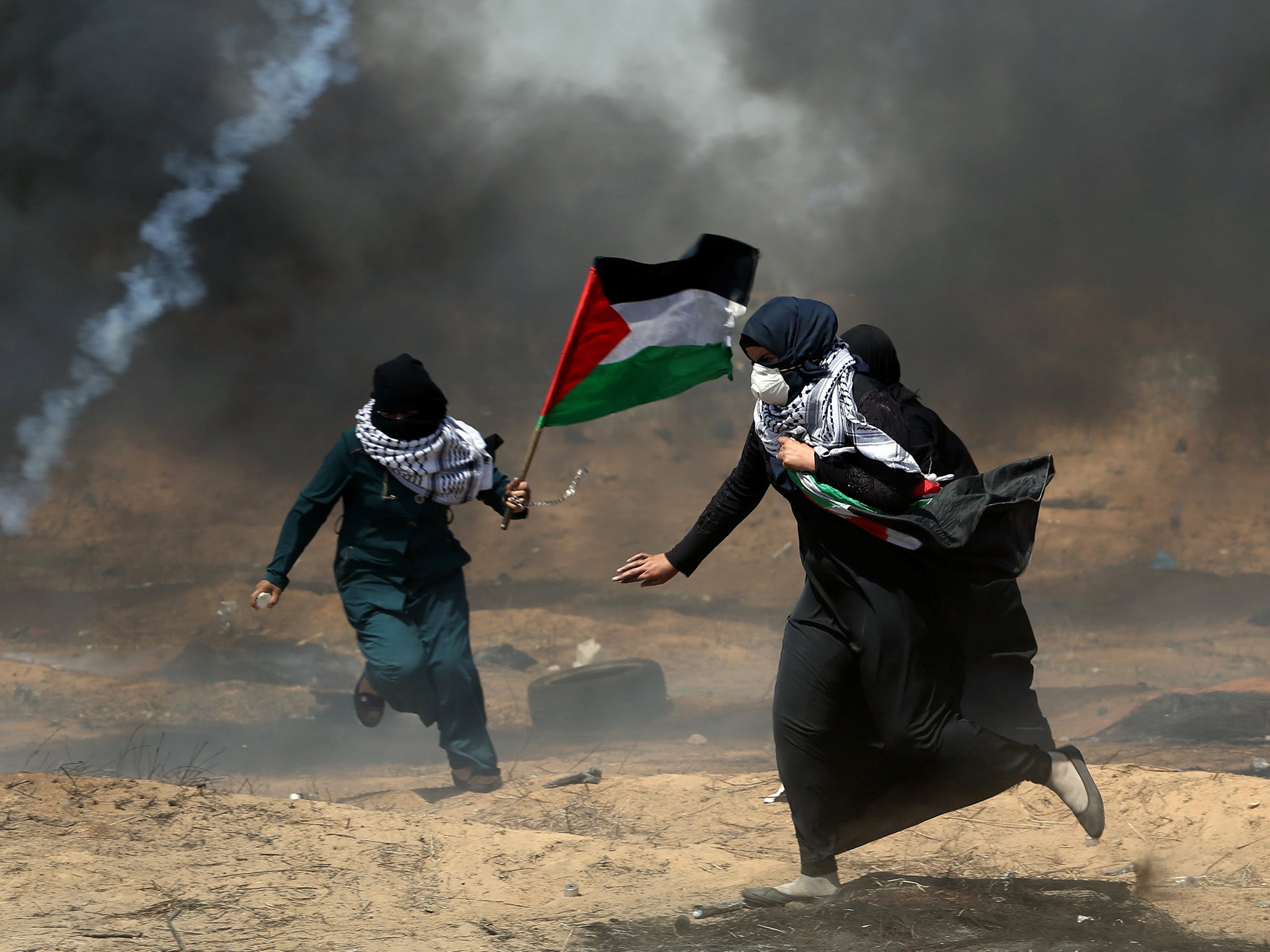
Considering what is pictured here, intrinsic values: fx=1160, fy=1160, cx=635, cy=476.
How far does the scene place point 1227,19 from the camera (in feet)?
51.9

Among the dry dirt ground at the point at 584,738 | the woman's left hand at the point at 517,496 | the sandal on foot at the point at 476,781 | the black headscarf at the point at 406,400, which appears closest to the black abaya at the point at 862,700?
the dry dirt ground at the point at 584,738

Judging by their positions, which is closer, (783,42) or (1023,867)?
(1023,867)

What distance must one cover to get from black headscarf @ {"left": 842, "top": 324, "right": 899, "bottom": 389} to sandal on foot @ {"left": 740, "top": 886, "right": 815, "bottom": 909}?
5.61 ft

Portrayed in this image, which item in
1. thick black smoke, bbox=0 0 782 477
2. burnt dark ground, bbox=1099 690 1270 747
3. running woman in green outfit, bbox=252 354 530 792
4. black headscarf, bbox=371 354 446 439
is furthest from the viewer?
thick black smoke, bbox=0 0 782 477

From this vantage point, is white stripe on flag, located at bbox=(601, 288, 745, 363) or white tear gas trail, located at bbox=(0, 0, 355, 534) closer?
white stripe on flag, located at bbox=(601, 288, 745, 363)

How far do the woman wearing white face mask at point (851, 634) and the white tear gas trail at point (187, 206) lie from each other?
13.6m

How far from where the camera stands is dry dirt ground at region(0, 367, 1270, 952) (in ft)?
10.2

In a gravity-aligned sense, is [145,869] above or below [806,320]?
below

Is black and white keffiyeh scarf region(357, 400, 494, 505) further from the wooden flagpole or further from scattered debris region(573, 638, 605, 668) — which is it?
scattered debris region(573, 638, 605, 668)

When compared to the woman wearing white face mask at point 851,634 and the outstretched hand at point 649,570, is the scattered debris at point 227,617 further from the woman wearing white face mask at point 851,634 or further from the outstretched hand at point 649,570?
the woman wearing white face mask at point 851,634

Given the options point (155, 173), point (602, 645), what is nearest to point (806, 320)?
point (602, 645)

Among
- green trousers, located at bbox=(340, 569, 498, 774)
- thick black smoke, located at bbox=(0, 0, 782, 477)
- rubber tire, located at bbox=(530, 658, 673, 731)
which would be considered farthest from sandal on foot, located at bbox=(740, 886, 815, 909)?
thick black smoke, located at bbox=(0, 0, 782, 477)

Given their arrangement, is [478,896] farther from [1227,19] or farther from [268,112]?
[1227,19]

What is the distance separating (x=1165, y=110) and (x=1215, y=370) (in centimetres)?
425
